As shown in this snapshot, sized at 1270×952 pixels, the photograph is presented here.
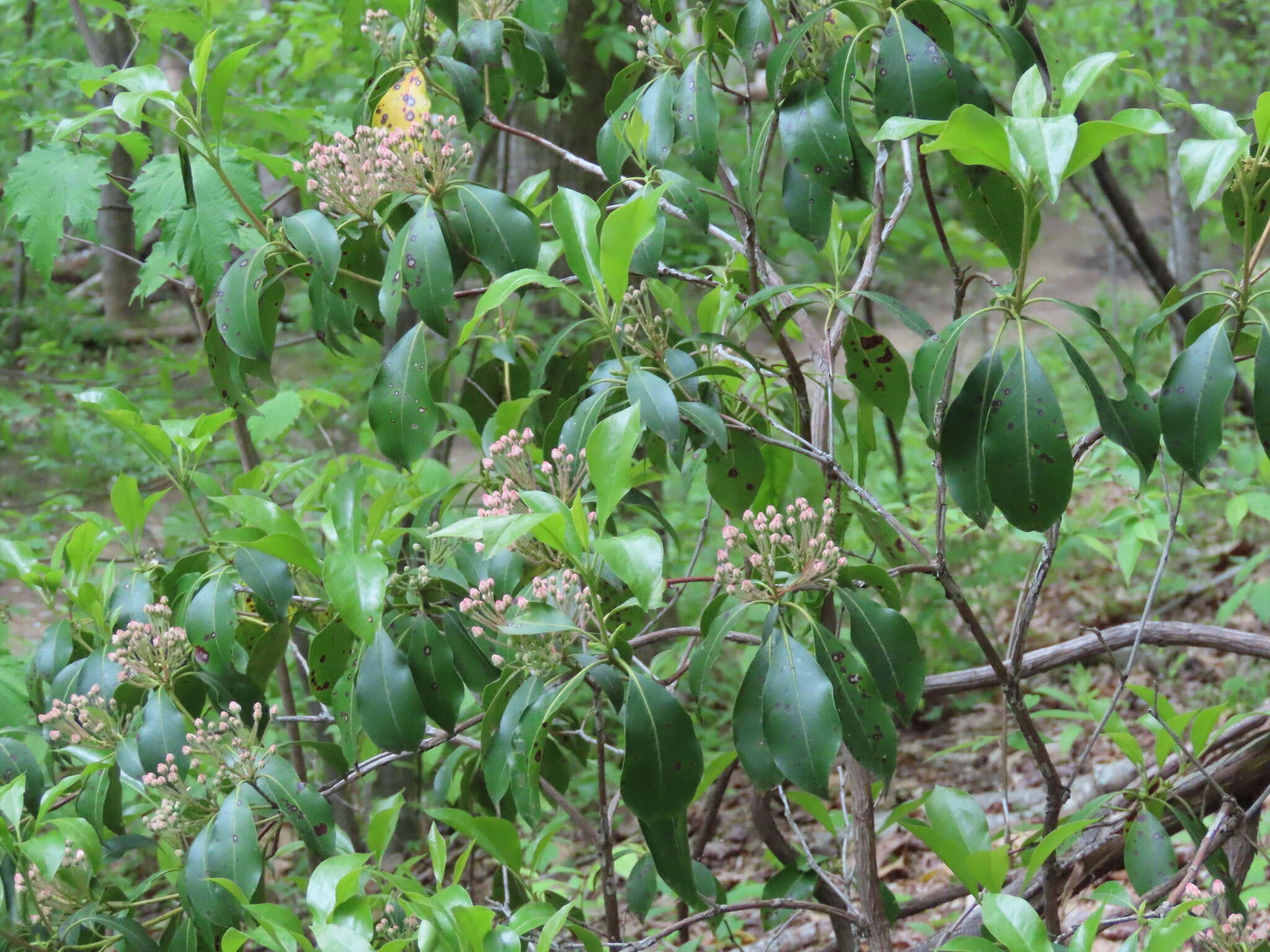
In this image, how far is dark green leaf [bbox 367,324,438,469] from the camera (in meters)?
1.42

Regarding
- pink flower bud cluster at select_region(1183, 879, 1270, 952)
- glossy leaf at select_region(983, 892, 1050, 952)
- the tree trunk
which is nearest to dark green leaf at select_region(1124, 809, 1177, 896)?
pink flower bud cluster at select_region(1183, 879, 1270, 952)

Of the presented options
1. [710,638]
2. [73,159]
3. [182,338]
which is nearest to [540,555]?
[710,638]

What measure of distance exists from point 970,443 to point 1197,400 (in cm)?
24

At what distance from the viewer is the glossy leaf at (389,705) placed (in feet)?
4.44

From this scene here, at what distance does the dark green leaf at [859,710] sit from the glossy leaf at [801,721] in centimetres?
7

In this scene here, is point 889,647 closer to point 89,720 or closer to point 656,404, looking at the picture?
point 656,404

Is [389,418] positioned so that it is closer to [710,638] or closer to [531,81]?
[710,638]

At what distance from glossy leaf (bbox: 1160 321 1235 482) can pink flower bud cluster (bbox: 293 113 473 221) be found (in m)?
0.91

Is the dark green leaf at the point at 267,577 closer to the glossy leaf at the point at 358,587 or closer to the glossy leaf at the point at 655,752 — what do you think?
the glossy leaf at the point at 358,587

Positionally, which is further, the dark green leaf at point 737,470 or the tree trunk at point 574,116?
the tree trunk at point 574,116

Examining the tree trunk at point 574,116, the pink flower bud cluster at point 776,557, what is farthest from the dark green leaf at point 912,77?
the tree trunk at point 574,116

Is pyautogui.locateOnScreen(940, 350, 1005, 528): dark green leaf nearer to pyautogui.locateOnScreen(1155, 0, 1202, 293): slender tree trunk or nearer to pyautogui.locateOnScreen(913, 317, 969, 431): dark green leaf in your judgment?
pyautogui.locateOnScreen(913, 317, 969, 431): dark green leaf

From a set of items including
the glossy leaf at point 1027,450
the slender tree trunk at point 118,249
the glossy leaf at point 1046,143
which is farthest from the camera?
the slender tree trunk at point 118,249

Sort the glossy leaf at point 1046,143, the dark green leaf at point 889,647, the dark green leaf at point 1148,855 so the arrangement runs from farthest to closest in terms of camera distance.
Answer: the dark green leaf at point 1148,855 → the dark green leaf at point 889,647 → the glossy leaf at point 1046,143
